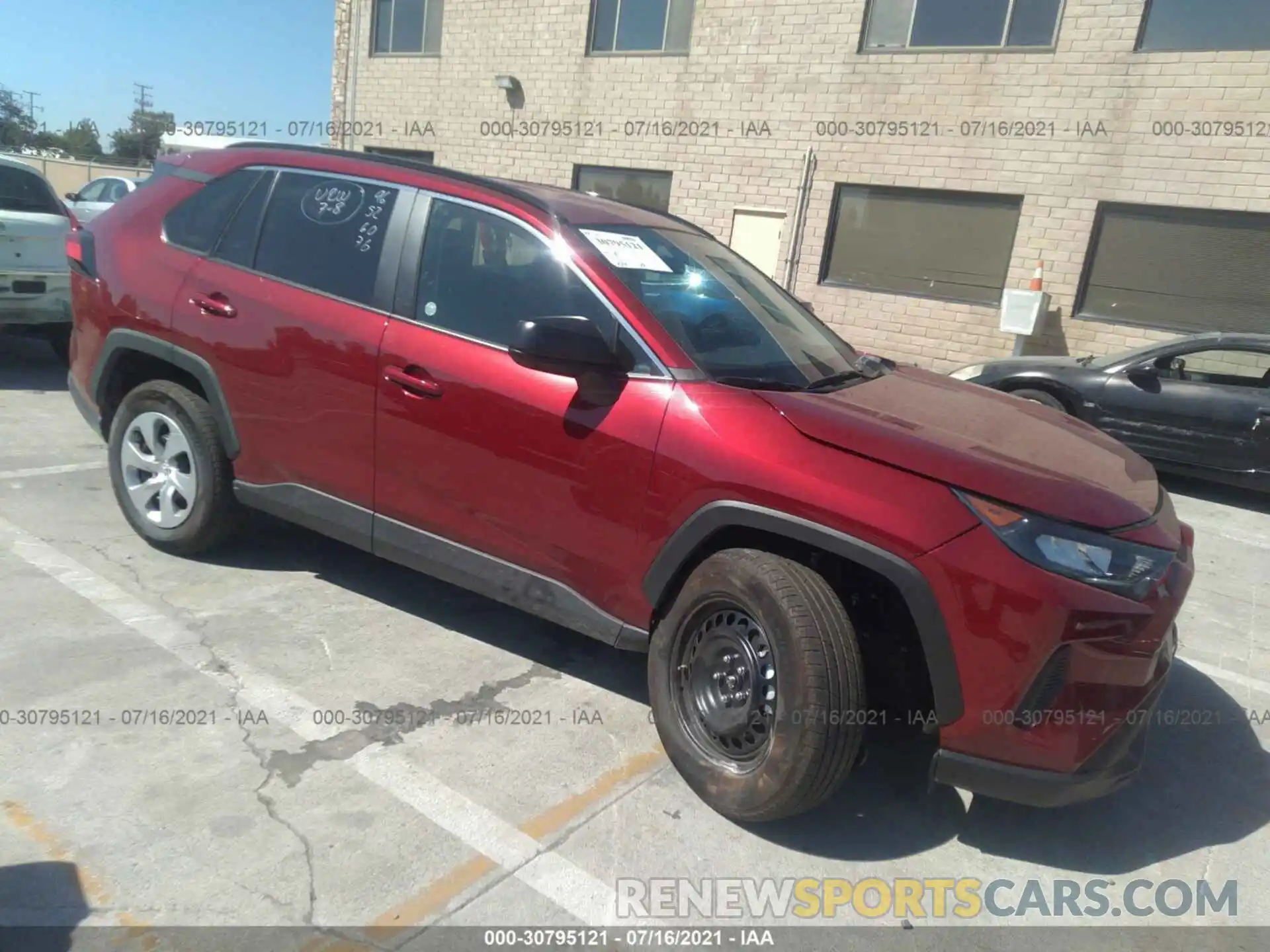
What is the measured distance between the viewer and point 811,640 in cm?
275

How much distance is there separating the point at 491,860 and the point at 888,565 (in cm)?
140

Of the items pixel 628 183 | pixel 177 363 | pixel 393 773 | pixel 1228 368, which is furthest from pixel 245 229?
pixel 628 183

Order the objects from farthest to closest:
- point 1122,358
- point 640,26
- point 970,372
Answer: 1. point 640,26
2. point 970,372
3. point 1122,358

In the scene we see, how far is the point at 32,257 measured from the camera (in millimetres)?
7723

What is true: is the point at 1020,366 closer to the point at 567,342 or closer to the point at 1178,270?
the point at 1178,270

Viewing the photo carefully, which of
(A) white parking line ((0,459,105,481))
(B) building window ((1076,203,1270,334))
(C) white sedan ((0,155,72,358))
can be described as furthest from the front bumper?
(B) building window ((1076,203,1270,334))

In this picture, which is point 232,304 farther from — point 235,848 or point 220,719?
point 235,848

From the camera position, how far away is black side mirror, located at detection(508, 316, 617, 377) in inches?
121

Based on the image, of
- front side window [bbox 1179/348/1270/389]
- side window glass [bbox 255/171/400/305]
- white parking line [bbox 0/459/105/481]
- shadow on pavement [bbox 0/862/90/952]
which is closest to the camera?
shadow on pavement [bbox 0/862/90/952]

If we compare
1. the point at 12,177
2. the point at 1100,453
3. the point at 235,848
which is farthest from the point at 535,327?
the point at 12,177

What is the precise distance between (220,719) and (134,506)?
174cm

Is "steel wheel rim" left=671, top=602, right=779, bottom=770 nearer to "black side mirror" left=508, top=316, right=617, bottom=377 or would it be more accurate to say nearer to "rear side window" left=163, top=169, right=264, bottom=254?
"black side mirror" left=508, top=316, right=617, bottom=377

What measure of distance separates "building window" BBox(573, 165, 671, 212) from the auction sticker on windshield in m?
10.8

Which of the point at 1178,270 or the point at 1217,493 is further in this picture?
the point at 1178,270
